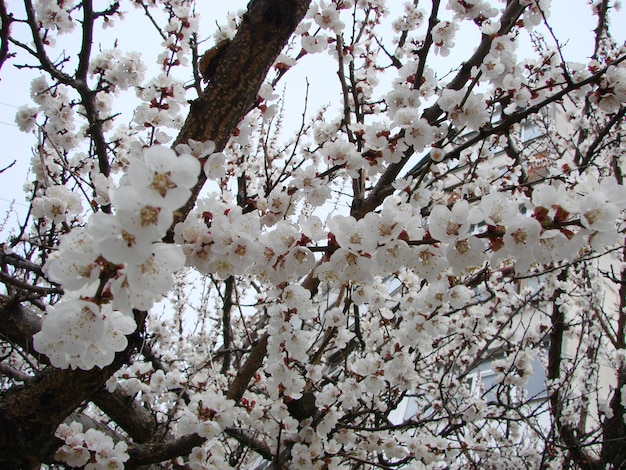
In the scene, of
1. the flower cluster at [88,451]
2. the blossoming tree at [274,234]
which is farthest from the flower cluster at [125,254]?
the flower cluster at [88,451]

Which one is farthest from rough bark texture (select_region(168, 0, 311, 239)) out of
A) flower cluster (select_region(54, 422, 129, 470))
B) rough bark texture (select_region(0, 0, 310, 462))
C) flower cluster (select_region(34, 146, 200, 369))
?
flower cluster (select_region(54, 422, 129, 470))

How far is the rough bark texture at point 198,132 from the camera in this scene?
1675 millimetres

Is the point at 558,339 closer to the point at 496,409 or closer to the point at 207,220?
the point at 496,409

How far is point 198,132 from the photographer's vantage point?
172 cm

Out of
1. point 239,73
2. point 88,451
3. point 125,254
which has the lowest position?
point 88,451

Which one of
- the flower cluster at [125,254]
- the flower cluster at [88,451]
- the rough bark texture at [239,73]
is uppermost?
the rough bark texture at [239,73]

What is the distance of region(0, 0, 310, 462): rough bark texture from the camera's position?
167 centimetres

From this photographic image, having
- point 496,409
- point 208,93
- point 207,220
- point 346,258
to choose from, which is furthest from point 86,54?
point 496,409

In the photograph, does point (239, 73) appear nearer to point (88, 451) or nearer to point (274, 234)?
point (274, 234)

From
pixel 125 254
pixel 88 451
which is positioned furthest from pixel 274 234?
pixel 88 451

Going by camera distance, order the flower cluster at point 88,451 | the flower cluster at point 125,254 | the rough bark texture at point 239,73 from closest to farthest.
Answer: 1. the flower cluster at point 125,254
2. the rough bark texture at point 239,73
3. the flower cluster at point 88,451

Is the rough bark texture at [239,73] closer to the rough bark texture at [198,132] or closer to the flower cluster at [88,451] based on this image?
the rough bark texture at [198,132]

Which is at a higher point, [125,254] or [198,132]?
[198,132]

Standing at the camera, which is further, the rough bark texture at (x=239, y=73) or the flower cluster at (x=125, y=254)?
the rough bark texture at (x=239, y=73)
